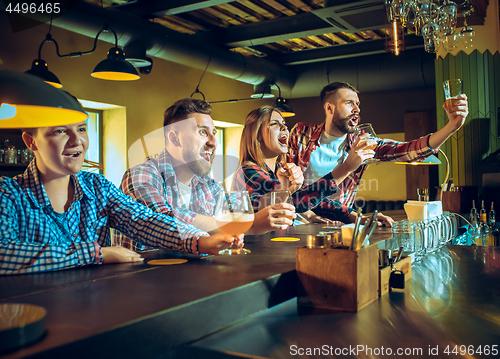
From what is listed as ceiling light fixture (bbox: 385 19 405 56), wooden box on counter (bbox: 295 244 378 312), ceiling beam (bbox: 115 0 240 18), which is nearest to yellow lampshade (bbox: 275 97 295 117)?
ceiling beam (bbox: 115 0 240 18)

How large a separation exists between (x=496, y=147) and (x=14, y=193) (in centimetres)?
471

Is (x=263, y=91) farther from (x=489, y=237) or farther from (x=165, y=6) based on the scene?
(x=489, y=237)

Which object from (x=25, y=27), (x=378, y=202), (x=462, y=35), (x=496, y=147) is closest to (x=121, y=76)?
(x=25, y=27)

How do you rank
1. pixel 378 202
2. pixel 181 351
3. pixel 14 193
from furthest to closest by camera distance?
pixel 378 202 < pixel 14 193 < pixel 181 351

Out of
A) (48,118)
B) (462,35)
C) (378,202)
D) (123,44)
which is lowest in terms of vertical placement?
(378,202)

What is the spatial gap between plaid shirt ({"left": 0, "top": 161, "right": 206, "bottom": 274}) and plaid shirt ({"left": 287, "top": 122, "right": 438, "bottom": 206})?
4.80ft

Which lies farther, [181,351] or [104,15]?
[104,15]

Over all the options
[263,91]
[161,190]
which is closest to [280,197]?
[161,190]

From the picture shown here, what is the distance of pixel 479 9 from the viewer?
4.28 m

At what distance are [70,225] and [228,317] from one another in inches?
31.5

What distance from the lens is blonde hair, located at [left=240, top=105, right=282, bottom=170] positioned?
2232mm

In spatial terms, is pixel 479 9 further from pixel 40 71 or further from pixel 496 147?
pixel 40 71

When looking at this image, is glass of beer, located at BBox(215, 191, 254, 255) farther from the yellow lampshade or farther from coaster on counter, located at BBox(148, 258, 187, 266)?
the yellow lampshade

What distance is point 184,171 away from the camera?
190cm
